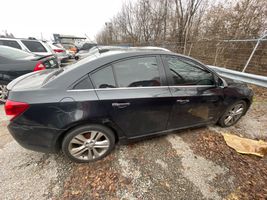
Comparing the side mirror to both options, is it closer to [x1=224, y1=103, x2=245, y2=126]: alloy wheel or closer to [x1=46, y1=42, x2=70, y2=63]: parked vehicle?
[x1=224, y1=103, x2=245, y2=126]: alloy wheel

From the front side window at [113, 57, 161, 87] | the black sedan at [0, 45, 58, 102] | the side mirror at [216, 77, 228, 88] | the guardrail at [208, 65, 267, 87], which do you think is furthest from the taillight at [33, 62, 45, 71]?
the guardrail at [208, 65, 267, 87]

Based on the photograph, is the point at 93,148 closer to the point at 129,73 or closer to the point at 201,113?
the point at 129,73

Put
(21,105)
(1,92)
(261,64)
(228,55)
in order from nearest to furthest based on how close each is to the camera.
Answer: (21,105) < (1,92) < (261,64) < (228,55)

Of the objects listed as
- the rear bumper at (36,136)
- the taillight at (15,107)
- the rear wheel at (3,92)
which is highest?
the taillight at (15,107)

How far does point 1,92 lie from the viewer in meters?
3.74

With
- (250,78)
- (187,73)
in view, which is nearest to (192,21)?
(250,78)

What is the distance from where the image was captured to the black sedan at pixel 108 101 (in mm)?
1714

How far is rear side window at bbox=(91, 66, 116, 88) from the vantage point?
1833 millimetres

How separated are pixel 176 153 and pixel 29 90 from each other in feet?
7.55

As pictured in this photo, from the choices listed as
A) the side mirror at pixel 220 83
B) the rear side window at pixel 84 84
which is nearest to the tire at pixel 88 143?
the rear side window at pixel 84 84

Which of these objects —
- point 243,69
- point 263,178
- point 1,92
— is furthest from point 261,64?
point 1,92

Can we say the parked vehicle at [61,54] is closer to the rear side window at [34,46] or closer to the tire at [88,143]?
the rear side window at [34,46]

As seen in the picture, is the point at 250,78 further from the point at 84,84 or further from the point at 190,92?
the point at 84,84

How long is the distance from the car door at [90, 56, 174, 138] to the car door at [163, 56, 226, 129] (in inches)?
6.3
